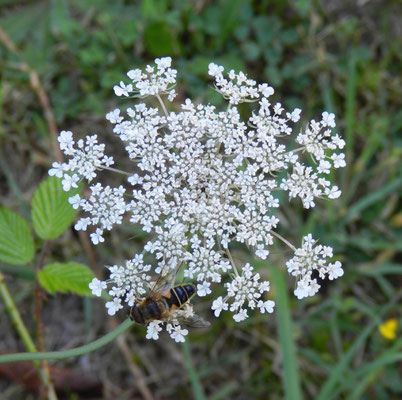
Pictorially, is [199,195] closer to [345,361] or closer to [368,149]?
[345,361]

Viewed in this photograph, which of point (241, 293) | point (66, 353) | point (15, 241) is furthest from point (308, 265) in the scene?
point (15, 241)

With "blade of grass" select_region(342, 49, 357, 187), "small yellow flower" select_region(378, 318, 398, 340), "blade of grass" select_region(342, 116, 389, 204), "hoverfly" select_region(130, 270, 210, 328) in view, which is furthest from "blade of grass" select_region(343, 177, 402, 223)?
"hoverfly" select_region(130, 270, 210, 328)

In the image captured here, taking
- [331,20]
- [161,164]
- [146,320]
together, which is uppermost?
[331,20]

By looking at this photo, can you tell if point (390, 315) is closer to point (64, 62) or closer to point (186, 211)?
point (186, 211)

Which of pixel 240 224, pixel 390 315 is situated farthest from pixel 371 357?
pixel 240 224

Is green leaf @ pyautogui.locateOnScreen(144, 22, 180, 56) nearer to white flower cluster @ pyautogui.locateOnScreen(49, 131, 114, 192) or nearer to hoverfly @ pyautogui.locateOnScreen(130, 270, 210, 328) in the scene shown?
white flower cluster @ pyautogui.locateOnScreen(49, 131, 114, 192)

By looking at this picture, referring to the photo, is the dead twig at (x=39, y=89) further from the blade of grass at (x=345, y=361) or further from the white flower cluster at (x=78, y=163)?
the blade of grass at (x=345, y=361)

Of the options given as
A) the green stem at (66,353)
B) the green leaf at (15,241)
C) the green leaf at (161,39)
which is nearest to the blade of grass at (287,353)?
the green stem at (66,353)
